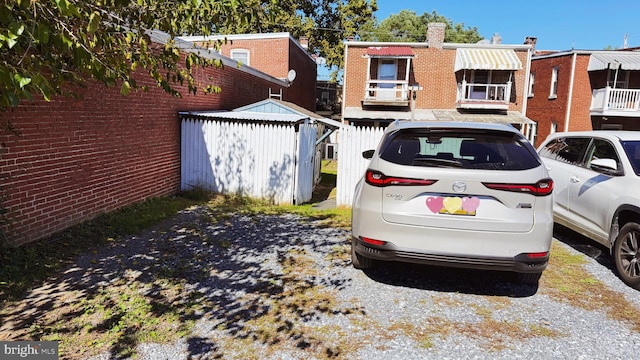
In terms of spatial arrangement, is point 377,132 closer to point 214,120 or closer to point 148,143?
point 214,120

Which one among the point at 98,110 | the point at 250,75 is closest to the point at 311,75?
the point at 250,75

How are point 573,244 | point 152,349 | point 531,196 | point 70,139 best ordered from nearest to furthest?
point 152,349
point 531,196
point 70,139
point 573,244

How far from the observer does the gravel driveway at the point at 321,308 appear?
329cm

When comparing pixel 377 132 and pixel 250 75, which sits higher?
pixel 250 75

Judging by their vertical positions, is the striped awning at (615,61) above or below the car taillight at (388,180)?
above

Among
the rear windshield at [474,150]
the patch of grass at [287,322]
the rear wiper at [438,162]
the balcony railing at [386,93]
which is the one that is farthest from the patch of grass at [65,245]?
the balcony railing at [386,93]

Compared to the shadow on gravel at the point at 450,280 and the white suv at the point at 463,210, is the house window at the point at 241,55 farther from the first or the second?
the white suv at the point at 463,210

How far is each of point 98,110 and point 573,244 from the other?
26.1 feet

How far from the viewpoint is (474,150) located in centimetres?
431

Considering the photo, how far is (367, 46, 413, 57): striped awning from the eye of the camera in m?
21.1

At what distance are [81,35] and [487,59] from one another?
69.1 ft

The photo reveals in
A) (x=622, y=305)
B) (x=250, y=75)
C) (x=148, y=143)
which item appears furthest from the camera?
(x=250, y=75)

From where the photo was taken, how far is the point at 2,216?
16.3 ft

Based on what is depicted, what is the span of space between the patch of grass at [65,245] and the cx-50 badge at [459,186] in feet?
13.9
